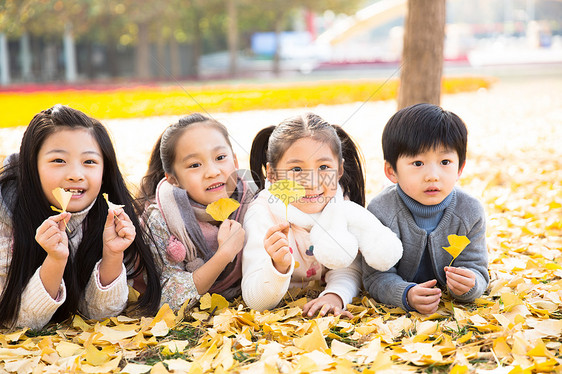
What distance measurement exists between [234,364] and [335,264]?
67cm

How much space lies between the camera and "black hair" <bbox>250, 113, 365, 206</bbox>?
2.55 m

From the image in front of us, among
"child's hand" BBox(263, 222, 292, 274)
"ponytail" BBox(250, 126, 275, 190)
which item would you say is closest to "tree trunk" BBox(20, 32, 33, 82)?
"ponytail" BBox(250, 126, 275, 190)

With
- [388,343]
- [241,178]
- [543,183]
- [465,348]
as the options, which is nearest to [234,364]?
[388,343]

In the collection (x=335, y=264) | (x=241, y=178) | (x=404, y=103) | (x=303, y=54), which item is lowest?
(x=335, y=264)

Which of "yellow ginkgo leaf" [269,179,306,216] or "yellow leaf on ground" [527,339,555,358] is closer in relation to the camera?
"yellow leaf on ground" [527,339,555,358]

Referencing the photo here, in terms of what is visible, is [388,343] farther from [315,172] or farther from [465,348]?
[315,172]

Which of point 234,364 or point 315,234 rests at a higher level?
point 315,234

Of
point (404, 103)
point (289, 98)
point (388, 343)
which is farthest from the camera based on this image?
point (289, 98)

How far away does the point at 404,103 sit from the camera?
4.64 m

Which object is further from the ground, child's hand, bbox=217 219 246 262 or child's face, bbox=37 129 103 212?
child's face, bbox=37 129 103 212

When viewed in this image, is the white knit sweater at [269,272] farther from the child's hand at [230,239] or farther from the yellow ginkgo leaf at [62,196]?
the yellow ginkgo leaf at [62,196]

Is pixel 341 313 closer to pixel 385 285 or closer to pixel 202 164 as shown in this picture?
pixel 385 285

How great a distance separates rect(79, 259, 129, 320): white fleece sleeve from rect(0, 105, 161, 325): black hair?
5cm

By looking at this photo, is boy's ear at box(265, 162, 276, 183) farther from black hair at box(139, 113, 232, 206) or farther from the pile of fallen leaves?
the pile of fallen leaves
